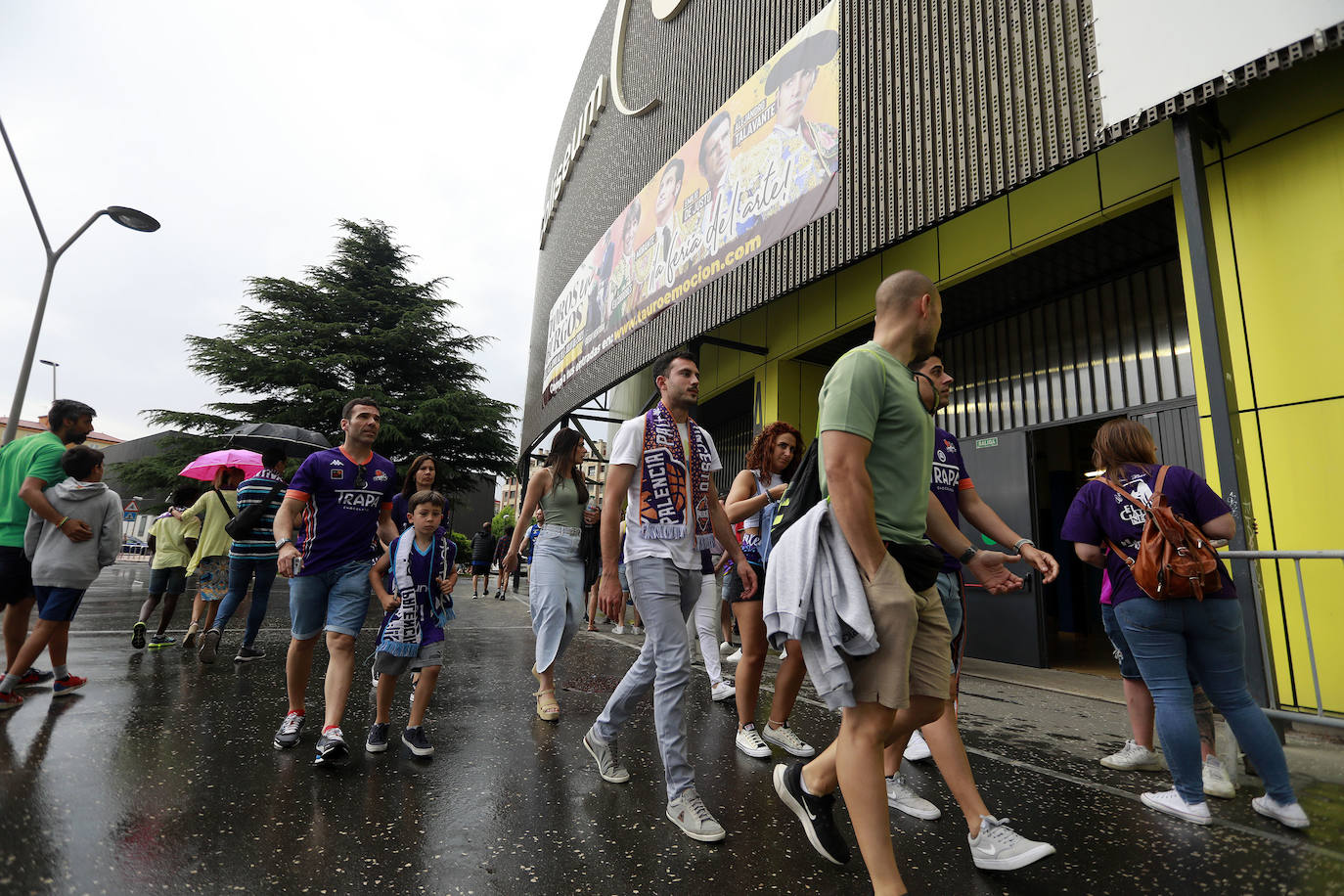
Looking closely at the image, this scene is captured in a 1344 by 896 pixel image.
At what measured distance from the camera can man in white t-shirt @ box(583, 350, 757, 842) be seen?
8.71 ft

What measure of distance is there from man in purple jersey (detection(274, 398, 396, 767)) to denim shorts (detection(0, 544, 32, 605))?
86.7 inches

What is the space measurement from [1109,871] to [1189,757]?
0.80 metres

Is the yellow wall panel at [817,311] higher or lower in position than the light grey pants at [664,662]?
higher

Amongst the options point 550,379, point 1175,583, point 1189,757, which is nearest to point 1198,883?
point 1189,757

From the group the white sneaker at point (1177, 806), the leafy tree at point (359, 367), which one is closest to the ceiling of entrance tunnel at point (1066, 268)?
the white sneaker at point (1177, 806)

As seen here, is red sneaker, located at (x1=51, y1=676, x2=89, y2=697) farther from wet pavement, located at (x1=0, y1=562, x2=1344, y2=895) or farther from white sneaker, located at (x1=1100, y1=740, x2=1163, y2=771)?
white sneaker, located at (x1=1100, y1=740, x2=1163, y2=771)

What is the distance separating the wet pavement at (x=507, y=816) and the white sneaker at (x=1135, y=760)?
69mm

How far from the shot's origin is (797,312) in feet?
32.7

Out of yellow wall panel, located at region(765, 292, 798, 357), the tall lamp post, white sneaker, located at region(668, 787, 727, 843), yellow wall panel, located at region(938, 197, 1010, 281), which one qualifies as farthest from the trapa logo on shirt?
the tall lamp post

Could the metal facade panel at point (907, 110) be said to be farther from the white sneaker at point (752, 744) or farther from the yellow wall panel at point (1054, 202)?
the white sneaker at point (752, 744)

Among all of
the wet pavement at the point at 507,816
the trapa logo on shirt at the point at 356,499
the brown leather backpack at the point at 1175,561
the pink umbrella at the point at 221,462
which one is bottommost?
the wet pavement at the point at 507,816

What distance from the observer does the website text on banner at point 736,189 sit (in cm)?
718

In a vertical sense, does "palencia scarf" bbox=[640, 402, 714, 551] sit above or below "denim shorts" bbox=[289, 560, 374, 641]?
above

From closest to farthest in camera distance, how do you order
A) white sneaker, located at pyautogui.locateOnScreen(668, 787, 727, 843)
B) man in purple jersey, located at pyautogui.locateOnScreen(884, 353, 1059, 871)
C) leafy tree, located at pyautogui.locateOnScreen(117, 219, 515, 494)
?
man in purple jersey, located at pyautogui.locateOnScreen(884, 353, 1059, 871) < white sneaker, located at pyautogui.locateOnScreen(668, 787, 727, 843) < leafy tree, located at pyautogui.locateOnScreen(117, 219, 515, 494)
